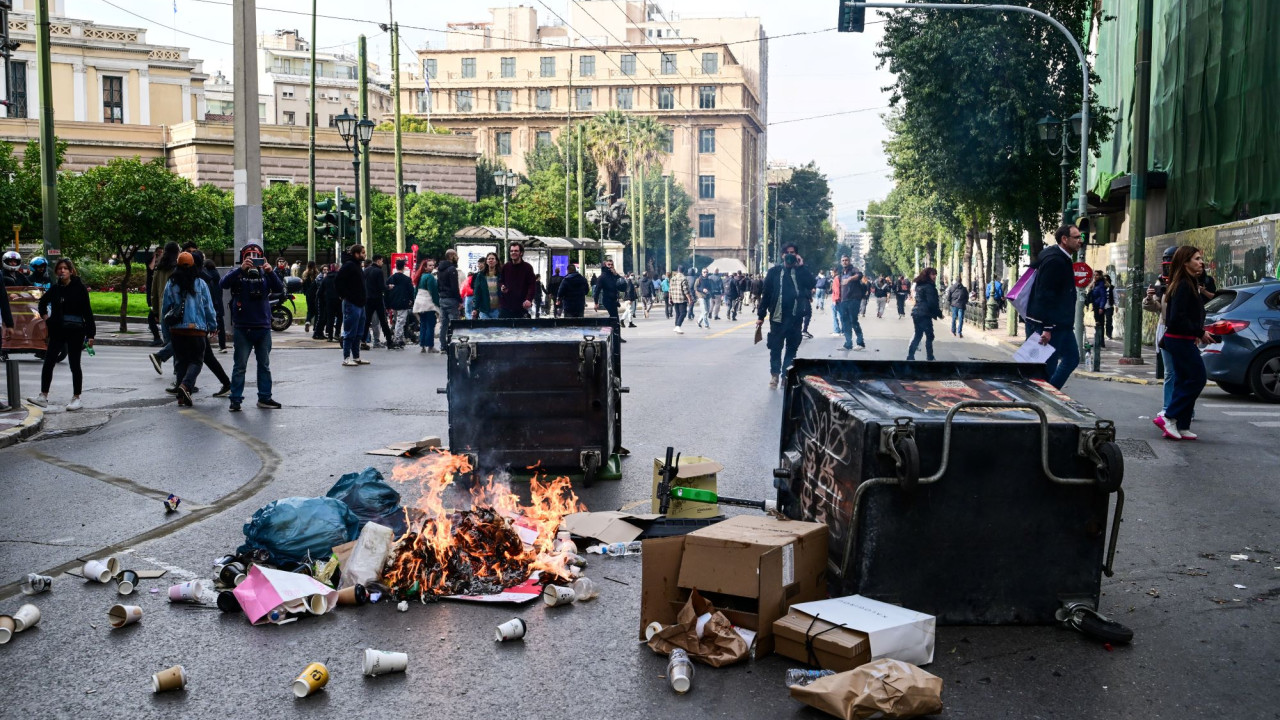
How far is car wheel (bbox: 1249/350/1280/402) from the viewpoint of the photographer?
1445cm

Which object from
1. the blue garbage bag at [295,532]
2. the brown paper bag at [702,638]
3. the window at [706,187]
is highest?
the window at [706,187]

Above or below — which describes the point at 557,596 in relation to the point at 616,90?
below

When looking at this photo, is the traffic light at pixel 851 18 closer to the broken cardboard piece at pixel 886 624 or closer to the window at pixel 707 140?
the broken cardboard piece at pixel 886 624

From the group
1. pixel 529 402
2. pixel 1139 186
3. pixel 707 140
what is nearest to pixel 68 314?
pixel 529 402

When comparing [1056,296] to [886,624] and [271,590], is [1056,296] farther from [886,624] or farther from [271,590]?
[271,590]

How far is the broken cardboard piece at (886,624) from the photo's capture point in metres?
4.43

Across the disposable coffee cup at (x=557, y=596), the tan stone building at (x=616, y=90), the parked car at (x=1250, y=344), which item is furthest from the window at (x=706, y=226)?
the disposable coffee cup at (x=557, y=596)

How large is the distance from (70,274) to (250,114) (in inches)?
296

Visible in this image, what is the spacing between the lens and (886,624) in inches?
176

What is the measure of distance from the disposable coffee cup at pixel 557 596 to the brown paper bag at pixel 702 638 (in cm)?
76

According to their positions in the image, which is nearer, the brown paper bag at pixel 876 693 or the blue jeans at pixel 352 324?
the brown paper bag at pixel 876 693

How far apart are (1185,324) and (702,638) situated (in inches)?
301

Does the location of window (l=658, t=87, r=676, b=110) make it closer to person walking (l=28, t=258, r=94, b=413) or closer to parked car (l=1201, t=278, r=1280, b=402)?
parked car (l=1201, t=278, r=1280, b=402)

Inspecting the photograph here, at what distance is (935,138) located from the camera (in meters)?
27.3
